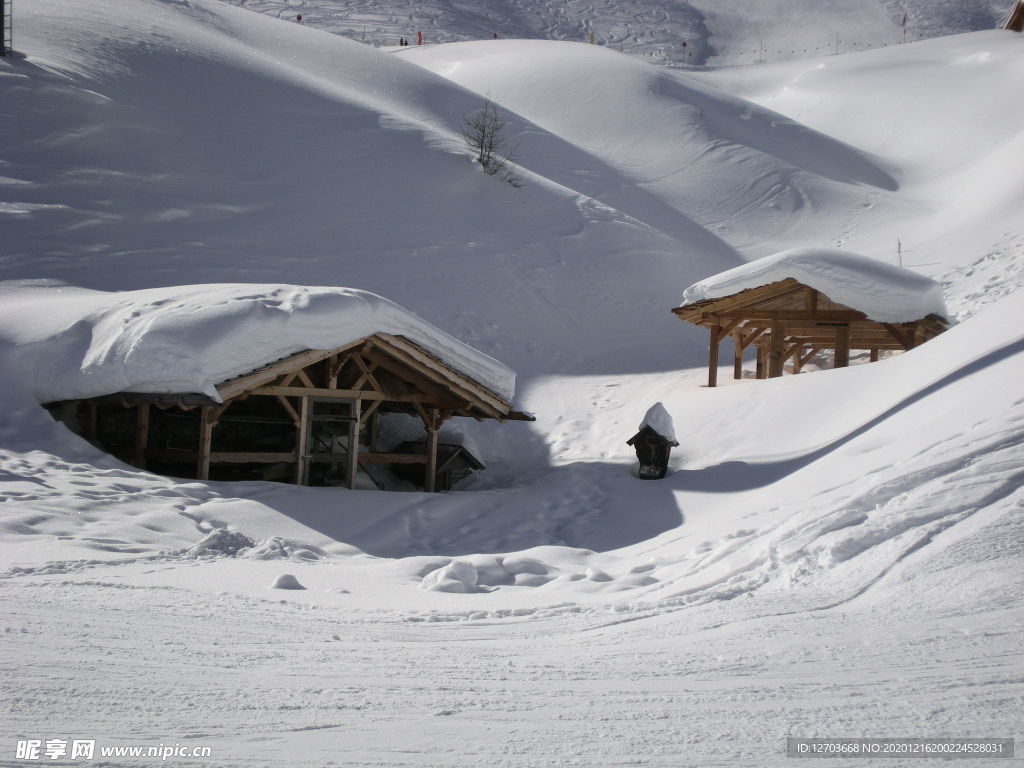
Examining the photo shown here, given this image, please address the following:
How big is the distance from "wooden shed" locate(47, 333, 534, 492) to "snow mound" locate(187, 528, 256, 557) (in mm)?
2073

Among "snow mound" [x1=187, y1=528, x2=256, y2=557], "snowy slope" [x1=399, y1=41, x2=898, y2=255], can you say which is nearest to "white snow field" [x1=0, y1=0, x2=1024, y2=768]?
"snow mound" [x1=187, y1=528, x2=256, y2=557]

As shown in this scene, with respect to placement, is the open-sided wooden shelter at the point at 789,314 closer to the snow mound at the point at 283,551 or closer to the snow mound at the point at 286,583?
the snow mound at the point at 283,551

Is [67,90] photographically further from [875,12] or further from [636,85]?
[875,12]

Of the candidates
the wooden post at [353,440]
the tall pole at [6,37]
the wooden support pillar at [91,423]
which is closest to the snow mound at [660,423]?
the wooden post at [353,440]

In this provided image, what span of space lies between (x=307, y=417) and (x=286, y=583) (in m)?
5.11

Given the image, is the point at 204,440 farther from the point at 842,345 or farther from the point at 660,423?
the point at 842,345

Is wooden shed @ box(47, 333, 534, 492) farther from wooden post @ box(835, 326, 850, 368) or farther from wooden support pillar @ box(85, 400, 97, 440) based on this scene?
wooden post @ box(835, 326, 850, 368)

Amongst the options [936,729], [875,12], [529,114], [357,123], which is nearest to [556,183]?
[357,123]

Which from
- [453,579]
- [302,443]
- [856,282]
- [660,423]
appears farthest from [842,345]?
[453,579]

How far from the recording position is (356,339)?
10.0 metres

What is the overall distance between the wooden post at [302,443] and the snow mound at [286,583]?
450 cm

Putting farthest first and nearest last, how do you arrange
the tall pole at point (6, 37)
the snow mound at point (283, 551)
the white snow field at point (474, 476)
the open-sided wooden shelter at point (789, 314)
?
the tall pole at point (6, 37)
the open-sided wooden shelter at point (789, 314)
the snow mound at point (283, 551)
the white snow field at point (474, 476)

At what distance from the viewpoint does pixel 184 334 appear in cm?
889

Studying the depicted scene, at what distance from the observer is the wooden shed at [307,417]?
31.9 feet
